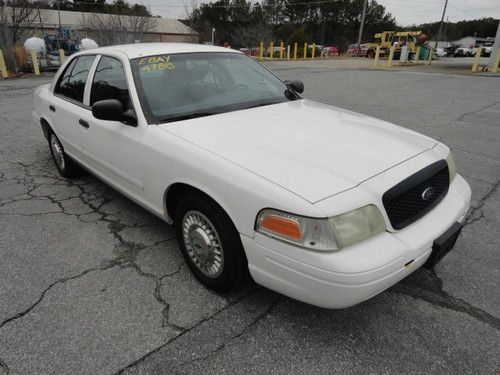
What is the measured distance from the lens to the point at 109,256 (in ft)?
9.87

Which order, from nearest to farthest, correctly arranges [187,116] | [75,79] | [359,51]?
1. [187,116]
2. [75,79]
3. [359,51]

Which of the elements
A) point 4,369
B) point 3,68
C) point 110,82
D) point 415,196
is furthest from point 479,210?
point 3,68

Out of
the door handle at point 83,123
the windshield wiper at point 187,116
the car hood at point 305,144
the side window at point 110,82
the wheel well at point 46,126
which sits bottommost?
the wheel well at point 46,126

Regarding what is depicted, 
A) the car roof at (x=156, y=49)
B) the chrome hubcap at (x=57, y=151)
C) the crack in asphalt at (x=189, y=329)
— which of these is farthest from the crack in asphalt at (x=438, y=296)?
the chrome hubcap at (x=57, y=151)

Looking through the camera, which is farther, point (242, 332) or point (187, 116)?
point (187, 116)

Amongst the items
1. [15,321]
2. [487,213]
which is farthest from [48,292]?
[487,213]

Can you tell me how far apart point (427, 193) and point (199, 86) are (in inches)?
76.0

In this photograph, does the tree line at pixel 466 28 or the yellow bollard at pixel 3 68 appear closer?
the yellow bollard at pixel 3 68

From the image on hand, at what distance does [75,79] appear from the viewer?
3951mm

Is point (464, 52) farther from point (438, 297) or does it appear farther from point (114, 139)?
point (114, 139)

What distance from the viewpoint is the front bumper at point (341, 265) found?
1.83m

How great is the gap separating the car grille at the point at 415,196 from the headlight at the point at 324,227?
116mm

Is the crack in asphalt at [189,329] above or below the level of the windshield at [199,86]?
below

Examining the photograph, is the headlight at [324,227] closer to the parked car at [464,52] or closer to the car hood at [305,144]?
the car hood at [305,144]
